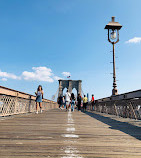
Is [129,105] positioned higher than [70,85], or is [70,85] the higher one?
[70,85]

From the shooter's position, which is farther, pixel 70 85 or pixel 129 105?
pixel 70 85

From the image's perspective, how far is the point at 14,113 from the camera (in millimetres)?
9422

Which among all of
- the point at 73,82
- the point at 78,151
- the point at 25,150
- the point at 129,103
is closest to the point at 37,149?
the point at 25,150

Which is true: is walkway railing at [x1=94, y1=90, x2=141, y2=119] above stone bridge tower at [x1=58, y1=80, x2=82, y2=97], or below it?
below

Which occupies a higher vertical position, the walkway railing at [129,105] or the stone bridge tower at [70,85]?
the stone bridge tower at [70,85]

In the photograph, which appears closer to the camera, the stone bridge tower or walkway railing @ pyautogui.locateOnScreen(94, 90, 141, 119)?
walkway railing @ pyautogui.locateOnScreen(94, 90, 141, 119)

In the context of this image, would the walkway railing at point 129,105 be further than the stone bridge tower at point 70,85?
No

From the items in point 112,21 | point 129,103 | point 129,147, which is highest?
point 112,21

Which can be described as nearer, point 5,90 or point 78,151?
point 78,151

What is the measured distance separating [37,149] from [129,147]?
1332 millimetres

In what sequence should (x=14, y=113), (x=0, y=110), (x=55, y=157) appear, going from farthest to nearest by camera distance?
1. (x=14, y=113)
2. (x=0, y=110)
3. (x=55, y=157)

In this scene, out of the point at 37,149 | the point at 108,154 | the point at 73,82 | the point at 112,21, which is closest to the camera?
the point at 108,154

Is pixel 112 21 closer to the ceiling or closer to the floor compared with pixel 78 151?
closer to the ceiling

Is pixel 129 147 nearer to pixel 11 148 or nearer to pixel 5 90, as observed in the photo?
pixel 11 148
